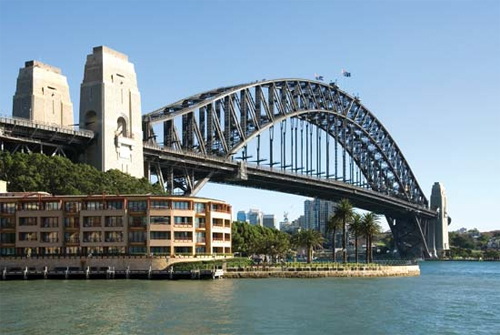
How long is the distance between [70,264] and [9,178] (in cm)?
1924

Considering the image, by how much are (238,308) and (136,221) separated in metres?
45.5

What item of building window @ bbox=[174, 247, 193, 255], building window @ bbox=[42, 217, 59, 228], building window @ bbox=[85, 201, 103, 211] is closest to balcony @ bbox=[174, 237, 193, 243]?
building window @ bbox=[174, 247, 193, 255]

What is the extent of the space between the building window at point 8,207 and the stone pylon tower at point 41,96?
2329cm

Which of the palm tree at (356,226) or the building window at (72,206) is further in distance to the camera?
the palm tree at (356,226)

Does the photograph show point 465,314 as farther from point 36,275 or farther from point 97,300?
point 36,275

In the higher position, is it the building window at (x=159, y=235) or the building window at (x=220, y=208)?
the building window at (x=220, y=208)

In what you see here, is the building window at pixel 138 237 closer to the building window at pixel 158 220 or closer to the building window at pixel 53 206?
the building window at pixel 158 220

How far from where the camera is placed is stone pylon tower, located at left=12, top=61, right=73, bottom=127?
13625 cm

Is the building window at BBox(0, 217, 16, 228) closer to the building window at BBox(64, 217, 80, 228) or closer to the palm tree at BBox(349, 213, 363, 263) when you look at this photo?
the building window at BBox(64, 217, 80, 228)

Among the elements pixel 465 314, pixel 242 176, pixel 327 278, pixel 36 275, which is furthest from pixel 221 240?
pixel 465 314

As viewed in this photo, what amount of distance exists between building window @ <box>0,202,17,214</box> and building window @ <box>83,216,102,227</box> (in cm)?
1047

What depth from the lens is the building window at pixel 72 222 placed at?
11275 centimetres

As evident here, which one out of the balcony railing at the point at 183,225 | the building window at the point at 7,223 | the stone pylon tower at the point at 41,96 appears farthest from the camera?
the stone pylon tower at the point at 41,96

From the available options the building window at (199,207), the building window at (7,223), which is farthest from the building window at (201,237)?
the building window at (7,223)
